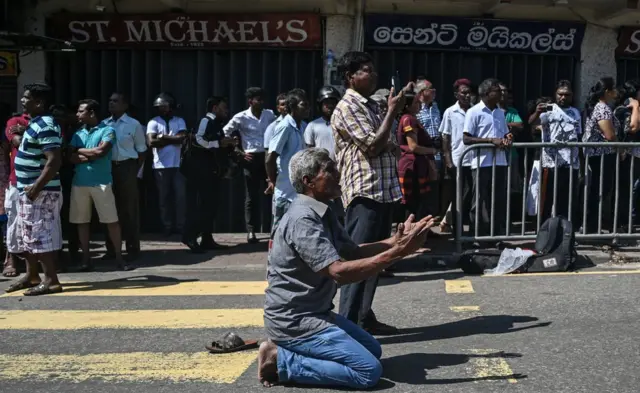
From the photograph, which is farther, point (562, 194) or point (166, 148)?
point (166, 148)

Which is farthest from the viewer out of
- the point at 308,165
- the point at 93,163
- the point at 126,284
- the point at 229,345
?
the point at 93,163

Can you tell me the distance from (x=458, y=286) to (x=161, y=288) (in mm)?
2980

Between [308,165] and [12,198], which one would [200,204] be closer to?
[12,198]

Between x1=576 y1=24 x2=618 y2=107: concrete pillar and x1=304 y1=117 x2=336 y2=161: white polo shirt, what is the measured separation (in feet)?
18.0

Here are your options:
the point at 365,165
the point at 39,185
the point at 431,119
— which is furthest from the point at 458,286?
the point at 39,185

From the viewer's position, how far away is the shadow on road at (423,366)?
17.6ft

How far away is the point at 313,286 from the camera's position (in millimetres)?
5281

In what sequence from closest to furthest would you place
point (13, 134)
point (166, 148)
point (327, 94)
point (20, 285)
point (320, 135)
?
point (20, 285)
point (320, 135)
point (13, 134)
point (327, 94)
point (166, 148)

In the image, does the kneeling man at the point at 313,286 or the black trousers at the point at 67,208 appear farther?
the black trousers at the point at 67,208

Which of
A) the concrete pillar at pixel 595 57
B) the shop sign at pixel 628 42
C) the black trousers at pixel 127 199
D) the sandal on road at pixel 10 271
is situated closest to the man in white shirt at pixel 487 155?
the concrete pillar at pixel 595 57

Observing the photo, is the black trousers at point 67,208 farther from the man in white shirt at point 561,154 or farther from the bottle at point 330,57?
the man in white shirt at point 561,154

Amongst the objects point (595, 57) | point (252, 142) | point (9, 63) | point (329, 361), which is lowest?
point (329, 361)

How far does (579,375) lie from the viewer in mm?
5422

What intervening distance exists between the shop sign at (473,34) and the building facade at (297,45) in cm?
1
